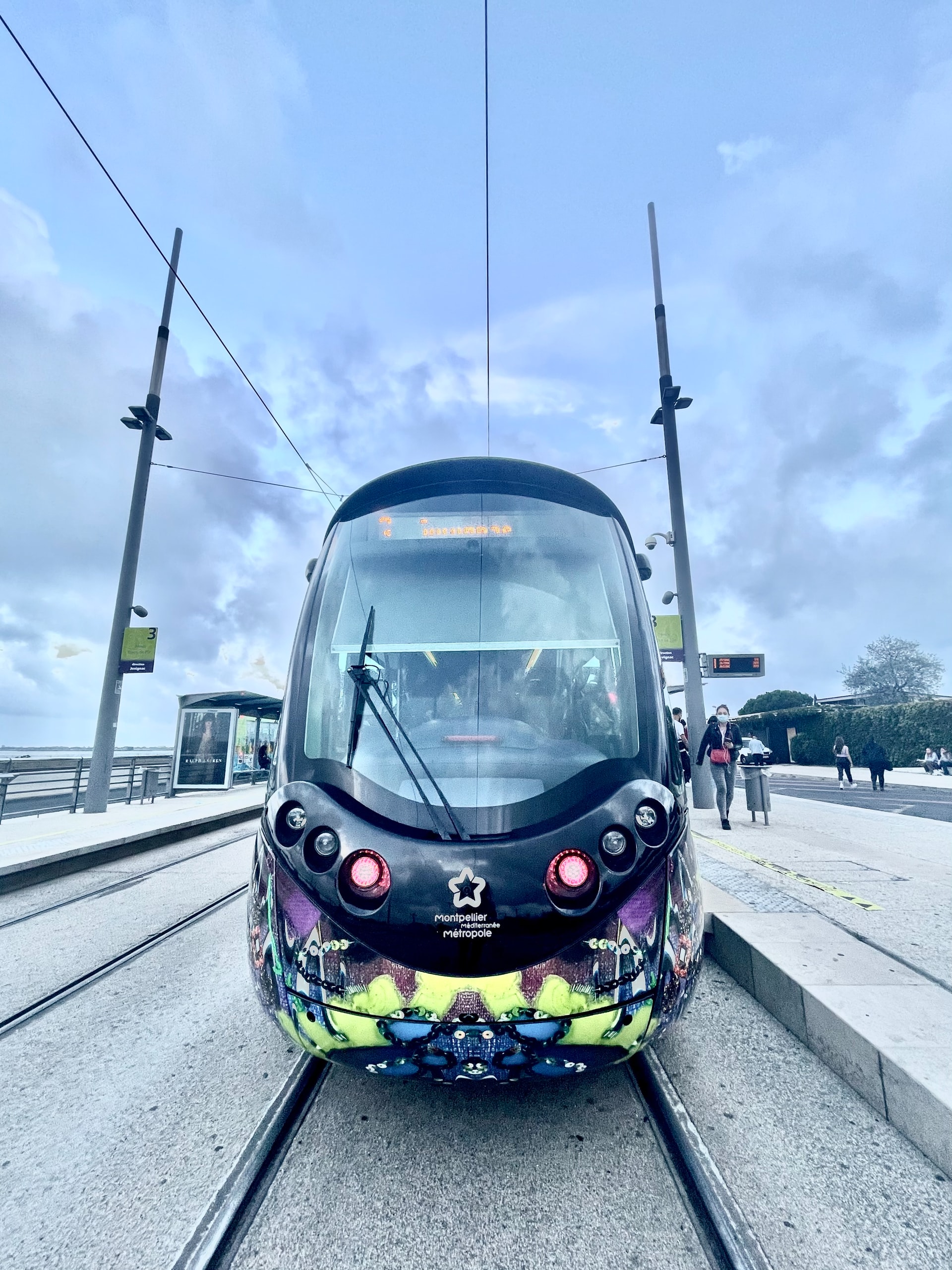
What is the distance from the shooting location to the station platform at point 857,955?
218 cm

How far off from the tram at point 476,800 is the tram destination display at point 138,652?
10.8 meters

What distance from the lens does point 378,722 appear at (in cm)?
227

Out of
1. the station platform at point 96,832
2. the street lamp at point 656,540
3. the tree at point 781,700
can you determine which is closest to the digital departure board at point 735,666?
the street lamp at point 656,540

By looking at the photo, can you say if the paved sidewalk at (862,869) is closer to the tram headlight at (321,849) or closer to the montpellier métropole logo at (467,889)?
the montpellier métropole logo at (467,889)

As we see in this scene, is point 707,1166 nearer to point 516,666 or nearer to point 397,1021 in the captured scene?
point 397,1021

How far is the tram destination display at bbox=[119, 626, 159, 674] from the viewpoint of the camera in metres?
12.0

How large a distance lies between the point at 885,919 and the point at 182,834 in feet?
29.9

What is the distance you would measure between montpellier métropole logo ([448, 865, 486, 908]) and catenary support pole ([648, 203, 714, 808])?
9.44 m

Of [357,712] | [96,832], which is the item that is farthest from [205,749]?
[357,712]

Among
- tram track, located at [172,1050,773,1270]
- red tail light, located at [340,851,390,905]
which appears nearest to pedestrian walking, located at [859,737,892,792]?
tram track, located at [172,1050,773,1270]

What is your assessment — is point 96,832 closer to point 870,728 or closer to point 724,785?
point 724,785

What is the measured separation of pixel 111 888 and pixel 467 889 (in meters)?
5.85

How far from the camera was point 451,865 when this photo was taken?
1.88m

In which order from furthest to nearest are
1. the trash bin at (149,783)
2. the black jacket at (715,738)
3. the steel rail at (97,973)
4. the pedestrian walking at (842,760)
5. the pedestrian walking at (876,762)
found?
the pedestrian walking at (842,760), the pedestrian walking at (876,762), the trash bin at (149,783), the black jacket at (715,738), the steel rail at (97,973)
